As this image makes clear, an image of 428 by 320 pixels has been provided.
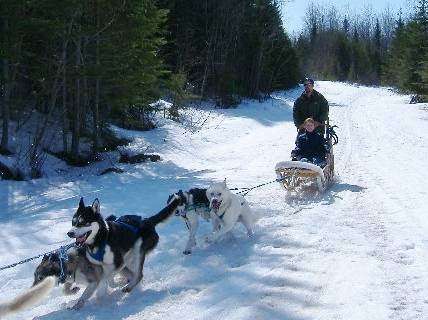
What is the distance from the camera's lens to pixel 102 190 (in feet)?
34.4

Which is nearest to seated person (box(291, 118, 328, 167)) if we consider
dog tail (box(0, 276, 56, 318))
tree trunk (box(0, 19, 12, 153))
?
dog tail (box(0, 276, 56, 318))

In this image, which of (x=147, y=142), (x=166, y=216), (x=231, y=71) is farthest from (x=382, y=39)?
(x=166, y=216)

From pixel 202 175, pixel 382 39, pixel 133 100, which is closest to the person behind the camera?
pixel 202 175

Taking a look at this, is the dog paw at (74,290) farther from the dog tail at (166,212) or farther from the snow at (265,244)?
the dog tail at (166,212)

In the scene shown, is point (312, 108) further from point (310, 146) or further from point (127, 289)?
point (127, 289)

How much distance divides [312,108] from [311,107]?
3 cm

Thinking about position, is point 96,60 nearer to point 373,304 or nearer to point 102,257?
point 102,257

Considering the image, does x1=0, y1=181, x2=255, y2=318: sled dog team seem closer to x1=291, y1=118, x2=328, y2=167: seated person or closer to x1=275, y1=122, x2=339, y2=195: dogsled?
x1=275, y1=122, x2=339, y2=195: dogsled

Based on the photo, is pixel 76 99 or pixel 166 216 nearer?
pixel 166 216

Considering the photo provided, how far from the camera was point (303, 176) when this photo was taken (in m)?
8.52

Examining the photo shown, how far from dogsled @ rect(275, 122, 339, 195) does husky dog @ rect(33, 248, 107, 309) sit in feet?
14.9

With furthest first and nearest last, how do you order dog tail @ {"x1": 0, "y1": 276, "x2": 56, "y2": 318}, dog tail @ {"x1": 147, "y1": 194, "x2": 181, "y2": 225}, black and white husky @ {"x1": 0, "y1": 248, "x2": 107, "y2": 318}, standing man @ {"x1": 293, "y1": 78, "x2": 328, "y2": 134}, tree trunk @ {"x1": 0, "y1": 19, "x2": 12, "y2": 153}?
tree trunk @ {"x1": 0, "y1": 19, "x2": 12, "y2": 153}
standing man @ {"x1": 293, "y1": 78, "x2": 328, "y2": 134}
dog tail @ {"x1": 147, "y1": 194, "x2": 181, "y2": 225}
black and white husky @ {"x1": 0, "y1": 248, "x2": 107, "y2": 318}
dog tail @ {"x1": 0, "y1": 276, "x2": 56, "y2": 318}

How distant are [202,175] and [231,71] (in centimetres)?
1898

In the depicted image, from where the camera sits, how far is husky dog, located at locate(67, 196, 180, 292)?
14.7 feet
